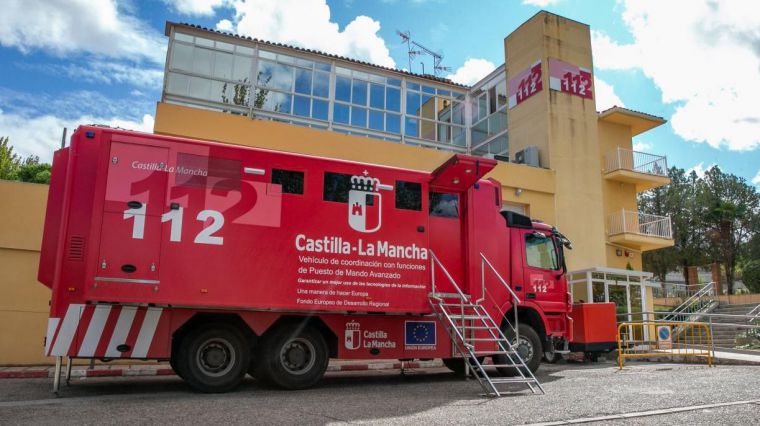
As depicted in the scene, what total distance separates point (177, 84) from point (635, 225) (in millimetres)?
19362

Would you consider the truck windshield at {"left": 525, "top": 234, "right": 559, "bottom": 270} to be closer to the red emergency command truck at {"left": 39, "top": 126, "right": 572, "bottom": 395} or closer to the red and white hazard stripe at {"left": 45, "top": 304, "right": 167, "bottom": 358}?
the red emergency command truck at {"left": 39, "top": 126, "right": 572, "bottom": 395}

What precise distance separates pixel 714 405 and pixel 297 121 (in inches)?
591

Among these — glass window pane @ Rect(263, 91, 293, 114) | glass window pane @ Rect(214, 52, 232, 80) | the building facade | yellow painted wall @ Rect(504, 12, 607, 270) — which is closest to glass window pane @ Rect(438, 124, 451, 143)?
the building facade

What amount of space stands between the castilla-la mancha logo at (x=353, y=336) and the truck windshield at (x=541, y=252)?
162 inches

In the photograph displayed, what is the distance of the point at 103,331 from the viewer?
307 inches

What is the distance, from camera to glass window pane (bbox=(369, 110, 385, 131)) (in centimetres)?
2042

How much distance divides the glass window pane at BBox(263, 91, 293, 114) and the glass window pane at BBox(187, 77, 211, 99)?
6.29 feet

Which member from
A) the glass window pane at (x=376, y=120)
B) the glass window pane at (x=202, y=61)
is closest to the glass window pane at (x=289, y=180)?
the glass window pane at (x=202, y=61)

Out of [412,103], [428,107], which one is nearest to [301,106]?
[412,103]

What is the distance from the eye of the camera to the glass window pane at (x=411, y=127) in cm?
2110

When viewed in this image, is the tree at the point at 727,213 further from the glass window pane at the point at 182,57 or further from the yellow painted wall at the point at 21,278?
the yellow painted wall at the point at 21,278

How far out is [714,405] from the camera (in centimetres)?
699

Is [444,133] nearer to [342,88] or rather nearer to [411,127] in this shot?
[411,127]

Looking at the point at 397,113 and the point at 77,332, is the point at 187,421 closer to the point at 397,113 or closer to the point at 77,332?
the point at 77,332
